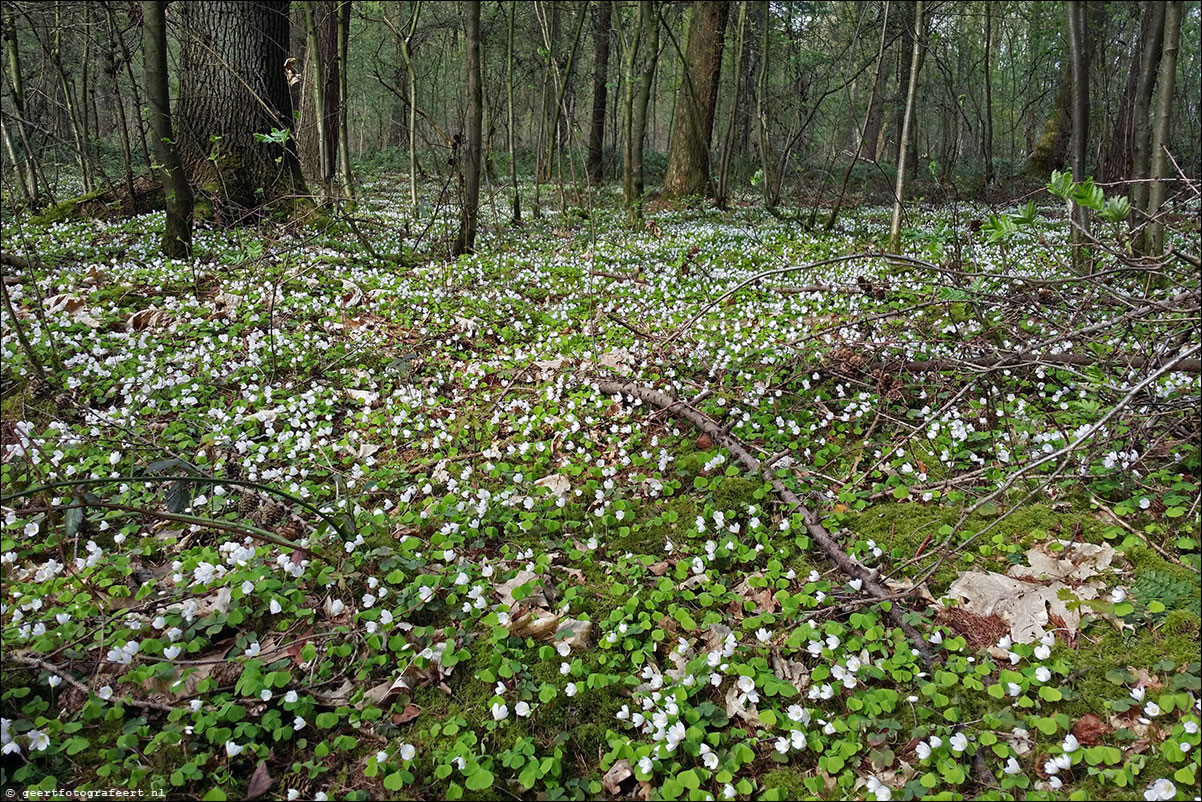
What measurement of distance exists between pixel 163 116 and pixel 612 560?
6414 millimetres

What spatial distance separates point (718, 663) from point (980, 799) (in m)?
0.95

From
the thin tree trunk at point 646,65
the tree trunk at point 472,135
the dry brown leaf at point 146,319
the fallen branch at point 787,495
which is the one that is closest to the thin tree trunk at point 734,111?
the thin tree trunk at point 646,65

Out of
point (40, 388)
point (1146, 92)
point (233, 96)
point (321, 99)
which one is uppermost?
point (233, 96)

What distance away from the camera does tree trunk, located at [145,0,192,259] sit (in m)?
6.15

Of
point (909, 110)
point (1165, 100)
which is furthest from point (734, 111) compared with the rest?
point (1165, 100)

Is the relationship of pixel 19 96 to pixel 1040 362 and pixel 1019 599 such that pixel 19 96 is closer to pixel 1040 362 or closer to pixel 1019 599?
pixel 1040 362

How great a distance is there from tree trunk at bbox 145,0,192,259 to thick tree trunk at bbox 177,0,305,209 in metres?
1.67

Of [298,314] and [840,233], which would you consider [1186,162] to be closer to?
[840,233]

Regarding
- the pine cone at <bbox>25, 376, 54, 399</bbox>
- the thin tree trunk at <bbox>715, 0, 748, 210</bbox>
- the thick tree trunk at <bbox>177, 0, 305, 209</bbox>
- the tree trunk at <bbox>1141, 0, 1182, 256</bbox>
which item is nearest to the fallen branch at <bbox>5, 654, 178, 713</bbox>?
the pine cone at <bbox>25, 376, 54, 399</bbox>

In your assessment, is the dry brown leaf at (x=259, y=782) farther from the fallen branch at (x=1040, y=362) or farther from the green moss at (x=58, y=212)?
the green moss at (x=58, y=212)

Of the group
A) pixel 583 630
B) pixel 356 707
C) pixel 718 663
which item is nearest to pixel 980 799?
pixel 718 663

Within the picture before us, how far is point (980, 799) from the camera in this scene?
2.07 meters

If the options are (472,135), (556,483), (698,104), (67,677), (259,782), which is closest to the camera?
(259,782)

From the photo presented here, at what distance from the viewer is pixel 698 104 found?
1348cm
